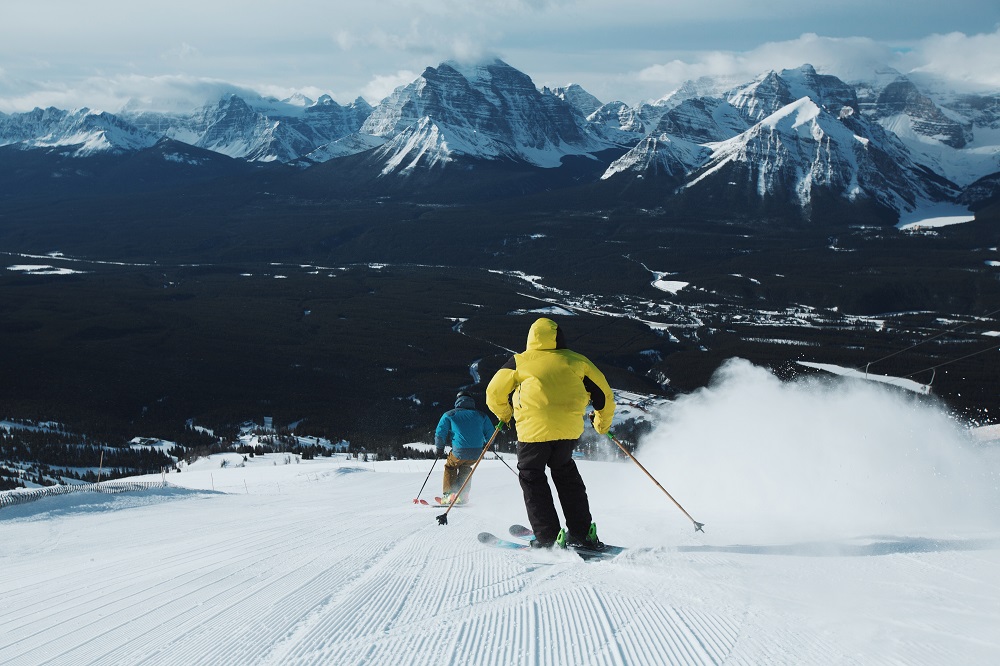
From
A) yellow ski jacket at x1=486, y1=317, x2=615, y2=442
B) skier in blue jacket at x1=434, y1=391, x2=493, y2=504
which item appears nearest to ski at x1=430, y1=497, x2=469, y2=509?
skier in blue jacket at x1=434, y1=391, x2=493, y2=504

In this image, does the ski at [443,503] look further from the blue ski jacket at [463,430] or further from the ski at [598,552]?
the ski at [598,552]

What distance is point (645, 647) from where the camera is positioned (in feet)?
14.7

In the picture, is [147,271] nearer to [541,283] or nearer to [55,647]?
[541,283]

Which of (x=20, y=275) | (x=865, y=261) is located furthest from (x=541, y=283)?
(x=20, y=275)

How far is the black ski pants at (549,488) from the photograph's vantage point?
7047 millimetres

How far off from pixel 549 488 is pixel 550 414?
0.79m

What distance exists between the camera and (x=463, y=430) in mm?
11078

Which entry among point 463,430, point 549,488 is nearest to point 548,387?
point 549,488

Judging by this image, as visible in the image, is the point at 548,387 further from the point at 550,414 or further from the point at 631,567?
the point at 631,567

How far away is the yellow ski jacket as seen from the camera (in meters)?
6.90

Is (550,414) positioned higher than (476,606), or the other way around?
(550,414)

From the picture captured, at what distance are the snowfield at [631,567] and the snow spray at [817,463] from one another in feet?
0.11

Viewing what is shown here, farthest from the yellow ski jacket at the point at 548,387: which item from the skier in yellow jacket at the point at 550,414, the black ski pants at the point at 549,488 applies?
the black ski pants at the point at 549,488

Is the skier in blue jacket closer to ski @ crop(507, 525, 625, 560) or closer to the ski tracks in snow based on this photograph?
the ski tracks in snow
